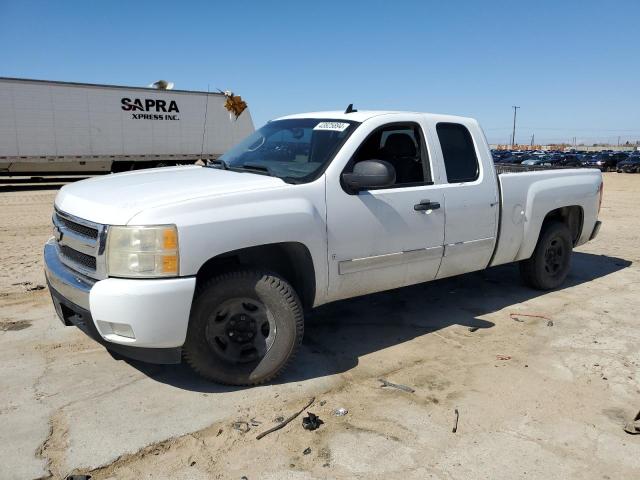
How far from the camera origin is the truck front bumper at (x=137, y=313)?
3006mm

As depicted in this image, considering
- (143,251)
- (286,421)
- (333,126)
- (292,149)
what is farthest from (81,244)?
(333,126)

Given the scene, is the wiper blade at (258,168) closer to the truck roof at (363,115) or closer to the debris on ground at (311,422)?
the truck roof at (363,115)

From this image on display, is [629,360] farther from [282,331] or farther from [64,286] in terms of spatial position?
[64,286]

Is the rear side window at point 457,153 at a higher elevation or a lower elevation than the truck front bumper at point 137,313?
higher

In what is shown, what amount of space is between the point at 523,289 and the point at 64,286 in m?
4.86

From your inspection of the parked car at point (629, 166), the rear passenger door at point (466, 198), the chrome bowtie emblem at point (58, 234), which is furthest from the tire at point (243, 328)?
the parked car at point (629, 166)

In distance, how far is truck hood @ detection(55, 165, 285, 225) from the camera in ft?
10.3

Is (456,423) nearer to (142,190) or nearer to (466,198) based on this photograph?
(466,198)

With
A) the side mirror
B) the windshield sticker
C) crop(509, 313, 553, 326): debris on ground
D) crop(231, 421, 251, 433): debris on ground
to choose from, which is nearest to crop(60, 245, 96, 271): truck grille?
crop(231, 421, 251, 433): debris on ground

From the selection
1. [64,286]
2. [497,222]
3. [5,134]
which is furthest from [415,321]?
[5,134]

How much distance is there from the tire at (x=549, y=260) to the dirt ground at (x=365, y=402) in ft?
1.69

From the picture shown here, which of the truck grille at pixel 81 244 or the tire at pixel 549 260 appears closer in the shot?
the truck grille at pixel 81 244

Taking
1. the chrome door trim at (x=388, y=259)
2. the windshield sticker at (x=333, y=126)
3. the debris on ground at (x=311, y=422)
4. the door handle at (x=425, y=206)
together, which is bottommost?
the debris on ground at (x=311, y=422)

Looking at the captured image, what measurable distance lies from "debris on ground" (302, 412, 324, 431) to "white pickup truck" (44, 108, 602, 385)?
51cm
